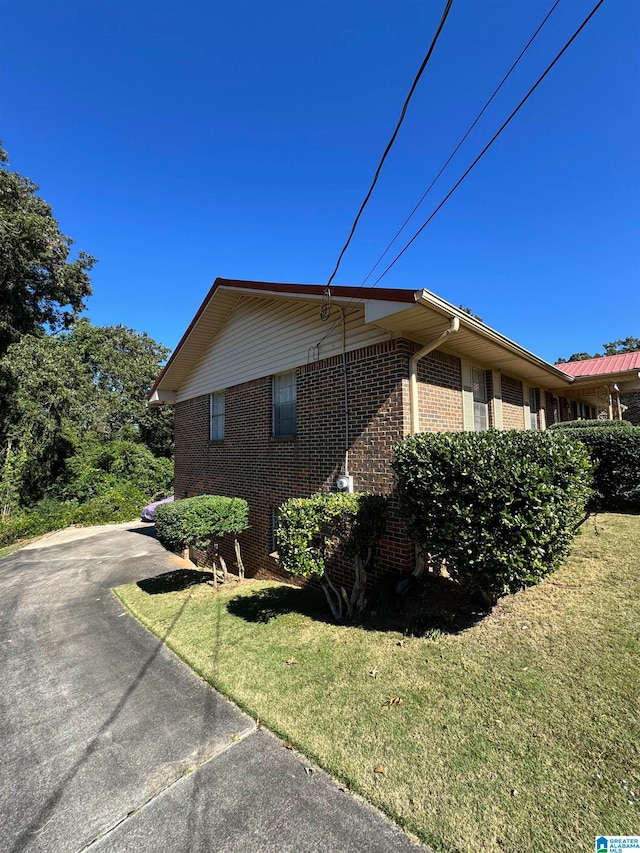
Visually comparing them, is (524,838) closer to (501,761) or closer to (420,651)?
(501,761)

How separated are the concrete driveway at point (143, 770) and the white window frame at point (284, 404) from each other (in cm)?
413

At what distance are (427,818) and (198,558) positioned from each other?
9786 mm

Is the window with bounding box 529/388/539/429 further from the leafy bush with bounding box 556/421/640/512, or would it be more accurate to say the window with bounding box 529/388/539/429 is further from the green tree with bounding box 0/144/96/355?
the green tree with bounding box 0/144/96/355

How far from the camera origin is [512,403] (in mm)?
8609

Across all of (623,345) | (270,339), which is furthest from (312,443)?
(623,345)

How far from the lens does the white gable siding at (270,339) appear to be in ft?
20.6

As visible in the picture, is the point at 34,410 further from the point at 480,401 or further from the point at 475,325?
the point at 475,325

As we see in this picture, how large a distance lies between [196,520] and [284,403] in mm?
2791

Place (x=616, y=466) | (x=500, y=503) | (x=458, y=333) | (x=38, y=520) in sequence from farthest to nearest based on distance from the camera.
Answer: (x=38, y=520) < (x=616, y=466) < (x=458, y=333) < (x=500, y=503)

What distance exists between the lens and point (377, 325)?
5.28 m

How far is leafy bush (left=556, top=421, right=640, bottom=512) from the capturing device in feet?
22.5

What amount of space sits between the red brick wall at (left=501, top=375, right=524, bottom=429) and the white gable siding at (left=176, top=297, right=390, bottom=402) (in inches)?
166

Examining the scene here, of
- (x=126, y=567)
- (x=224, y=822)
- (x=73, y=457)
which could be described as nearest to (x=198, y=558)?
(x=126, y=567)

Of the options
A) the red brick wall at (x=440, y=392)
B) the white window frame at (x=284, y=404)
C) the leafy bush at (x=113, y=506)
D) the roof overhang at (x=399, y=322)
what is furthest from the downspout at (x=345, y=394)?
the leafy bush at (x=113, y=506)
